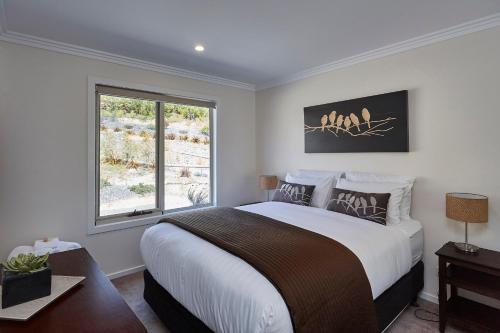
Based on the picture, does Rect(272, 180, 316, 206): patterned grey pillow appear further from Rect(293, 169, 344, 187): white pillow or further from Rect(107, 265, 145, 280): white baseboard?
Rect(107, 265, 145, 280): white baseboard

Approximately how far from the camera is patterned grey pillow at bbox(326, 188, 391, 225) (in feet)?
7.99

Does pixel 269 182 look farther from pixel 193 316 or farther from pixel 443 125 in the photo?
pixel 193 316

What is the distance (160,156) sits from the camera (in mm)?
3465

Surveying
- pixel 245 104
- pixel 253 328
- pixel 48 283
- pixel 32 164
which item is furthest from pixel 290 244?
pixel 245 104

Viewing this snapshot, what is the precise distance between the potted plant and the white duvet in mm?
737

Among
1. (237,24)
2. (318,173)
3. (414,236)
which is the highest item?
(237,24)

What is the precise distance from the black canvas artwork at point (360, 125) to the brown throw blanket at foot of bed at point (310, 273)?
147 centimetres

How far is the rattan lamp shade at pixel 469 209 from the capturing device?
201 cm

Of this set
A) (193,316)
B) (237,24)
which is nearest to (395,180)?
(237,24)

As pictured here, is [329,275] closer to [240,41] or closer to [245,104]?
[240,41]

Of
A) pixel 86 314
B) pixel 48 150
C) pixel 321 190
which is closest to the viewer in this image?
pixel 86 314

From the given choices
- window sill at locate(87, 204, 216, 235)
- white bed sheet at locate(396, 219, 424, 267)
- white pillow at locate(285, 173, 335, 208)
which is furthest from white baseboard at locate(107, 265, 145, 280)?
white bed sheet at locate(396, 219, 424, 267)

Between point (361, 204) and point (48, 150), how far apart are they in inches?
124

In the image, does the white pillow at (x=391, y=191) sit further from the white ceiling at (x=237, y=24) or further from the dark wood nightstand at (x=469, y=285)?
the white ceiling at (x=237, y=24)
